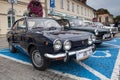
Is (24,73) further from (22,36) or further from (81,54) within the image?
(81,54)

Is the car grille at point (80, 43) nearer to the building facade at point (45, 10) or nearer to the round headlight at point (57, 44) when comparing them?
the round headlight at point (57, 44)

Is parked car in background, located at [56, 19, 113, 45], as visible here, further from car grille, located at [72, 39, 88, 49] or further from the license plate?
the license plate

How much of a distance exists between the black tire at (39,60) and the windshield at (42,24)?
91 centimetres

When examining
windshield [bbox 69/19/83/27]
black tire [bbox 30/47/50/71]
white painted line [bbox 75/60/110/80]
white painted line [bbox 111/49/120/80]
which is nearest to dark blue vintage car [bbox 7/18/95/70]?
black tire [bbox 30/47/50/71]

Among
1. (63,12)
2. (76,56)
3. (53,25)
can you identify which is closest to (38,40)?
(76,56)

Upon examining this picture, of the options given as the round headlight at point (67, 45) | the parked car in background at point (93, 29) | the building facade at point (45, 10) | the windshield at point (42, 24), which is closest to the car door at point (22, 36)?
the windshield at point (42, 24)

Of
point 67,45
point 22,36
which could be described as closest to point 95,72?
point 67,45

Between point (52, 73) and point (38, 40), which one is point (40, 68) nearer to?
point (52, 73)

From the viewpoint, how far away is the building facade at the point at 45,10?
18422 mm

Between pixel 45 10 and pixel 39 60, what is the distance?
2061 centimetres

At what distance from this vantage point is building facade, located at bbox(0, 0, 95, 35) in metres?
18.4

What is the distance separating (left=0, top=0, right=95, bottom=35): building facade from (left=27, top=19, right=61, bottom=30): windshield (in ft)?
29.3

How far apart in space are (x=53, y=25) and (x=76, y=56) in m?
1.87

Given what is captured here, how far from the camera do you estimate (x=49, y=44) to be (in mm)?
4320
